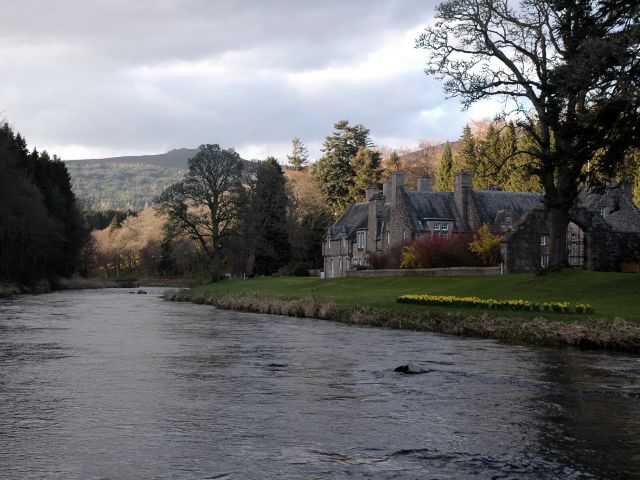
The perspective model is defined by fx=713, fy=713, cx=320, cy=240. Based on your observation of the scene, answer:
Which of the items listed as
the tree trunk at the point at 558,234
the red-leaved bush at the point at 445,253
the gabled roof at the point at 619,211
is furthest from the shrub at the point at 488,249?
the gabled roof at the point at 619,211

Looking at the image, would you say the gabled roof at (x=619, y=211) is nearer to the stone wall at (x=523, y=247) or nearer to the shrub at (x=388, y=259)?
the stone wall at (x=523, y=247)

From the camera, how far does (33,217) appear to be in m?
75.5

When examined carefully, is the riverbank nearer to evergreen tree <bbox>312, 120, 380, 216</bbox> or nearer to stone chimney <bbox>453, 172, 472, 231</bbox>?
stone chimney <bbox>453, 172, 472, 231</bbox>

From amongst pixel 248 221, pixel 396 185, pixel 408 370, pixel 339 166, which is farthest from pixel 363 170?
pixel 408 370

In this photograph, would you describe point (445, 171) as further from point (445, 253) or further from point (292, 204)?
point (445, 253)

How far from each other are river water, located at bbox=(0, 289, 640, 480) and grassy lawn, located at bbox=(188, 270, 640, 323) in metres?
8.51

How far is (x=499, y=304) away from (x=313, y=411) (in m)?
18.9

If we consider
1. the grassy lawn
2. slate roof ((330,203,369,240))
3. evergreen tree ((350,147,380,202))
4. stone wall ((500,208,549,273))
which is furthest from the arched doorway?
evergreen tree ((350,147,380,202))

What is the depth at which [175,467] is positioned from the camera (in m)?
9.95

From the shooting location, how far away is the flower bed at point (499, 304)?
2866 centimetres

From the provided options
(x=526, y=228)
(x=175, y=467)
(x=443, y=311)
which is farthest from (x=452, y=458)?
(x=526, y=228)

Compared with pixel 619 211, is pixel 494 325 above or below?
below

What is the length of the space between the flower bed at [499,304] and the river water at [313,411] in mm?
4975

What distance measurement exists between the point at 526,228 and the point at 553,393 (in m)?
36.2
